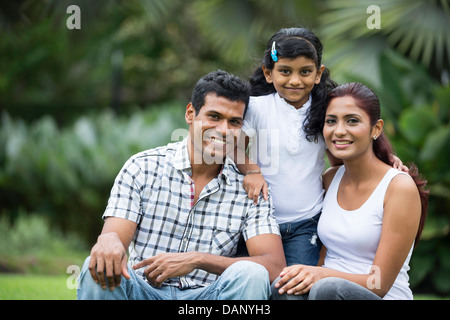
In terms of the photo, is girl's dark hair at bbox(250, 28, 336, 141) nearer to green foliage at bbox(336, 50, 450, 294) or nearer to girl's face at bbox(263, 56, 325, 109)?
girl's face at bbox(263, 56, 325, 109)

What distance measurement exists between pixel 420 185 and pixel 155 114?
7.48 metres

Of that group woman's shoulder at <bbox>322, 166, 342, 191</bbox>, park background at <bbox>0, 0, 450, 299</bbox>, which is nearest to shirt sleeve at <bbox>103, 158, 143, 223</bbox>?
woman's shoulder at <bbox>322, 166, 342, 191</bbox>

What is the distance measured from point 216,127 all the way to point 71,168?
17.2 feet

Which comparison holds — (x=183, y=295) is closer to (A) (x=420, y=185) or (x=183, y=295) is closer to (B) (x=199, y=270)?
(B) (x=199, y=270)

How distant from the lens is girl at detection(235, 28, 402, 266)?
323 centimetres

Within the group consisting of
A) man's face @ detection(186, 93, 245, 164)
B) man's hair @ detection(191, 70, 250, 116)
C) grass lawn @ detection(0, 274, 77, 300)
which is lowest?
grass lawn @ detection(0, 274, 77, 300)

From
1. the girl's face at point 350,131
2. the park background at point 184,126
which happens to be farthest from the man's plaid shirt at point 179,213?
the park background at point 184,126

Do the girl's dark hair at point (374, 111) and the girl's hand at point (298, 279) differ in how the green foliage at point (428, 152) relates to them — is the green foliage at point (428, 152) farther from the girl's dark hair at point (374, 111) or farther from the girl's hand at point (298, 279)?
the girl's hand at point (298, 279)

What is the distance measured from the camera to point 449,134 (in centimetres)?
621

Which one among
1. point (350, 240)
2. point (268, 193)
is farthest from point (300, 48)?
point (350, 240)

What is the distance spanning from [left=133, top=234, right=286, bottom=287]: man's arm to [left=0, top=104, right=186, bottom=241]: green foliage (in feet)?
16.9

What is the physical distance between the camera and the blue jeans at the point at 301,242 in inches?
126

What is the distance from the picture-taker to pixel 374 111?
9.64 feet

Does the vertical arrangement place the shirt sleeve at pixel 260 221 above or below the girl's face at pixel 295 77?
below
